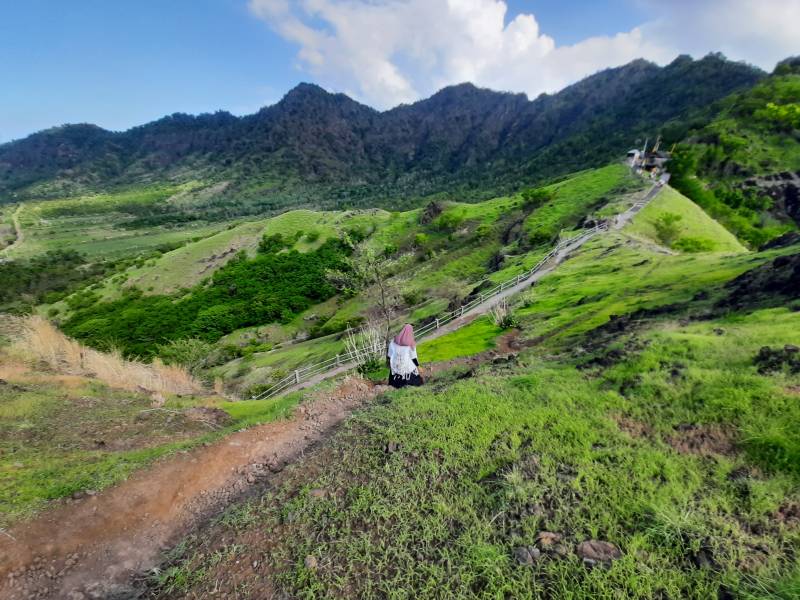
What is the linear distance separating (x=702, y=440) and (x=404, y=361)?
347 inches

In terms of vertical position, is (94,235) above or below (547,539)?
above

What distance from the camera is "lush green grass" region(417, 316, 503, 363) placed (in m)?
22.3

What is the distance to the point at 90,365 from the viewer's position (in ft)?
63.1

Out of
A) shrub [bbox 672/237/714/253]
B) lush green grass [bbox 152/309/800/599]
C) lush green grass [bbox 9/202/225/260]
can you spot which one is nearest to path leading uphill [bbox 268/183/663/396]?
shrub [bbox 672/237/714/253]

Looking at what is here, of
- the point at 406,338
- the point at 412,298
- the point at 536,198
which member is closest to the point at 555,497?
the point at 406,338

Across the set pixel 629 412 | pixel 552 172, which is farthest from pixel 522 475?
pixel 552 172

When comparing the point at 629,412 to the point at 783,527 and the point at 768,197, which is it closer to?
the point at 783,527

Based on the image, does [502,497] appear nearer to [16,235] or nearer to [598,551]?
[598,551]

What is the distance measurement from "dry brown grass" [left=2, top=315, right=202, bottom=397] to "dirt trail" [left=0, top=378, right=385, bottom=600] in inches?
326

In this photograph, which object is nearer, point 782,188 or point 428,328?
point 428,328

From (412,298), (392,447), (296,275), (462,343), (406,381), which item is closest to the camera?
(392,447)

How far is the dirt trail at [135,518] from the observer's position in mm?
7082

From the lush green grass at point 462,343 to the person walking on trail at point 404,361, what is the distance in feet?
26.8

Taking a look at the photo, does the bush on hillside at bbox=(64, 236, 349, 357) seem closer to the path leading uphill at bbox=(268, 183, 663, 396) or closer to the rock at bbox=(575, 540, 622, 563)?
the path leading uphill at bbox=(268, 183, 663, 396)
